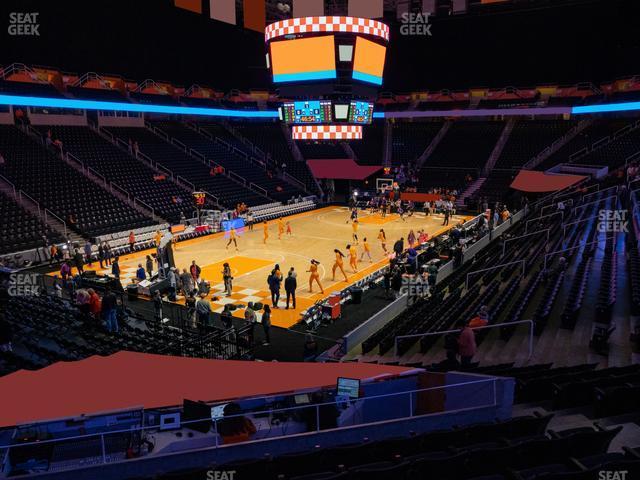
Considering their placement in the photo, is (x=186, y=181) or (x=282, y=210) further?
(x=282, y=210)

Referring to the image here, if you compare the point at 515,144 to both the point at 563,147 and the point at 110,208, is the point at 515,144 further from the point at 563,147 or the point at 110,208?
the point at 110,208

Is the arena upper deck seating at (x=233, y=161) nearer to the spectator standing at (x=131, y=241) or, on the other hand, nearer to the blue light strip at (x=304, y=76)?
the spectator standing at (x=131, y=241)

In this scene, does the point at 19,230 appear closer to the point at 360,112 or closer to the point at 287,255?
the point at 287,255

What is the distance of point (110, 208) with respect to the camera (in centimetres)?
2830

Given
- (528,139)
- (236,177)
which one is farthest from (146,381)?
(528,139)

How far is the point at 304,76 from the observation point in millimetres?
20484

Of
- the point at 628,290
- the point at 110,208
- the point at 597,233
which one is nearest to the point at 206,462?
the point at 628,290

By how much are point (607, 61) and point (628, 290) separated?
1545 inches

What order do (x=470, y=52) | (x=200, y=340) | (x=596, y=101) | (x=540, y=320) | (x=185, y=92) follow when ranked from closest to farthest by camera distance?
(x=540, y=320), (x=200, y=340), (x=596, y=101), (x=185, y=92), (x=470, y=52)

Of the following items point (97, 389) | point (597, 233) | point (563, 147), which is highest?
point (563, 147)

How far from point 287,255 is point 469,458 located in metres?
19.5

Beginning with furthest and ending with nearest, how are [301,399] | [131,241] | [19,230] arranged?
[131,241]
[19,230]
[301,399]

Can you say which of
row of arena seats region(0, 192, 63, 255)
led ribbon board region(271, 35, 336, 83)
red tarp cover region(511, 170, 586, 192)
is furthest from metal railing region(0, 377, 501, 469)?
red tarp cover region(511, 170, 586, 192)

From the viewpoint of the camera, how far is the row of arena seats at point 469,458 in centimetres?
466
